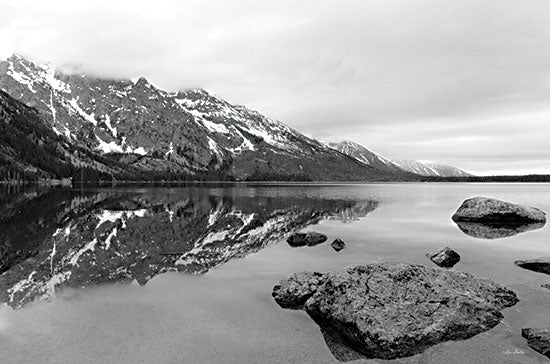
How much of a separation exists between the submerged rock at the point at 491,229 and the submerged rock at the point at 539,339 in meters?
26.0

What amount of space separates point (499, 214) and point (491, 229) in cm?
799

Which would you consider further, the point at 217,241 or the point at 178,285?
the point at 217,241

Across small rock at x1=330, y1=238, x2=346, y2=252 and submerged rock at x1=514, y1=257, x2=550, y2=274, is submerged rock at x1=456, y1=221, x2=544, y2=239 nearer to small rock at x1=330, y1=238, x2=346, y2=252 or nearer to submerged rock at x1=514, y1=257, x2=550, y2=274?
submerged rock at x1=514, y1=257, x2=550, y2=274

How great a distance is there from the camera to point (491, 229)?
43594 millimetres

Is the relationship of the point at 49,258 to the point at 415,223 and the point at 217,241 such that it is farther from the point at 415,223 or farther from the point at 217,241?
the point at 415,223

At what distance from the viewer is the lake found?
12.9 m

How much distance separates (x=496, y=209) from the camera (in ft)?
165

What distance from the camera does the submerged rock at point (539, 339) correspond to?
41.7 ft

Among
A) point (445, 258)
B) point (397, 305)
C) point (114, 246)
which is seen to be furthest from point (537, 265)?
point (114, 246)

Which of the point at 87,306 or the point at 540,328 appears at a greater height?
the point at 540,328

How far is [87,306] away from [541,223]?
52508 millimetres

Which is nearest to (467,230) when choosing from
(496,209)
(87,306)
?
(496,209)

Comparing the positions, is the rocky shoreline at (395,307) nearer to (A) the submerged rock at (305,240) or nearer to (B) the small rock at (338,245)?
(B) the small rock at (338,245)

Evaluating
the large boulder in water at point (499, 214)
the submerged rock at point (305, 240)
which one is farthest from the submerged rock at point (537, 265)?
the large boulder in water at point (499, 214)
